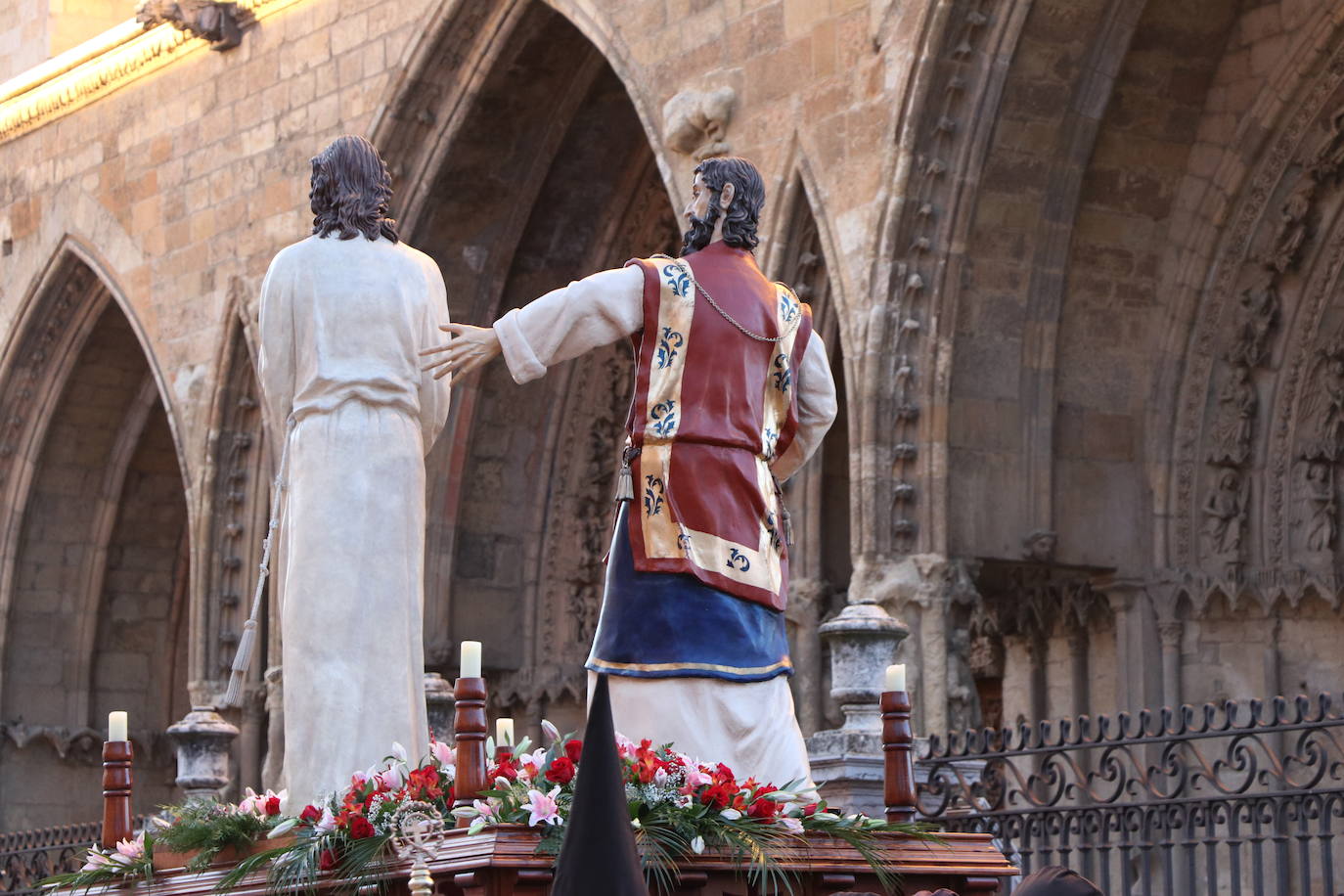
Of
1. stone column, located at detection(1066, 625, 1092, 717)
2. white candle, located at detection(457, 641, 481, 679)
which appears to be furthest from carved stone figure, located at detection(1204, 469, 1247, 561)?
white candle, located at detection(457, 641, 481, 679)

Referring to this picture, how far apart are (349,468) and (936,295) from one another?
18.2 ft

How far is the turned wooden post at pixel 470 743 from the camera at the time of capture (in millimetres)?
4969

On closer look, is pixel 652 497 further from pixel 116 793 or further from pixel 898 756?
pixel 116 793

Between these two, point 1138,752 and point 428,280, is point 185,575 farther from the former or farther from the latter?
point 428,280

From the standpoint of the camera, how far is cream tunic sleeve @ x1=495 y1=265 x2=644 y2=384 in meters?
5.72

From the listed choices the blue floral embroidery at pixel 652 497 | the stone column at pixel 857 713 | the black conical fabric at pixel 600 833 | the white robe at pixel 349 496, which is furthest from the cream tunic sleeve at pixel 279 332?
the stone column at pixel 857 713

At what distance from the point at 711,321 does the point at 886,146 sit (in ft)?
18.1

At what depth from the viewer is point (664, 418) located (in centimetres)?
579

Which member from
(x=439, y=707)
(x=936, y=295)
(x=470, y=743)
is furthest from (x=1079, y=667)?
(x=470, y=743)

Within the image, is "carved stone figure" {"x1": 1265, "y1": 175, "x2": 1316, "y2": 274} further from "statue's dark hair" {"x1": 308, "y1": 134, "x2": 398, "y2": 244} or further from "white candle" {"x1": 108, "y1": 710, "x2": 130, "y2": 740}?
"white candle" {"x1": 108, "y1": 710, "x2": 130, "y2": 740}

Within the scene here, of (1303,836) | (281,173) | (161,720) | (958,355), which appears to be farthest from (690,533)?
(161,720)

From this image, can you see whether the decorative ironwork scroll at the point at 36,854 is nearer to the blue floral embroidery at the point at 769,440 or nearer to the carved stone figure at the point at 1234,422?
the carved stone figure at the point at 1234,422

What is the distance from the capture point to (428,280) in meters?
6.14

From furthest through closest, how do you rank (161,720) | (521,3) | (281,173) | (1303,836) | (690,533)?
(161,720), (281,173), (521,3), (1303,836), (690,533)
